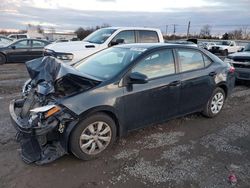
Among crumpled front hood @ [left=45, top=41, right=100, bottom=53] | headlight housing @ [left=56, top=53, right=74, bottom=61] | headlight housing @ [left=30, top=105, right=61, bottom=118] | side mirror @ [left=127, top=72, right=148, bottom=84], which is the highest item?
crumpled front hood @ [left=45, top=41, right=100, bottom=53]

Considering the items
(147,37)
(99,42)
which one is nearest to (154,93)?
(99,42)

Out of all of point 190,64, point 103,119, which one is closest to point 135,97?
point 103,119

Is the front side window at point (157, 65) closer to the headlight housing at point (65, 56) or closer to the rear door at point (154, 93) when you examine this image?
the rear door at point (154, 93)

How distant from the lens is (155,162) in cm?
375

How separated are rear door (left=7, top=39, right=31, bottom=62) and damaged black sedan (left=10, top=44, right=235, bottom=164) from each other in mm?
10362

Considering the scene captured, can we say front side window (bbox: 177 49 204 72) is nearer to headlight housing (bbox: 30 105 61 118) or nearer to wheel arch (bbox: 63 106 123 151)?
wheel arch (bbox: 63 106 123 151)

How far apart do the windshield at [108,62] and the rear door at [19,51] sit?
10.3 m

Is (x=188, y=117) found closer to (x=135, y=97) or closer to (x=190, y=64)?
(x=190, y=64)

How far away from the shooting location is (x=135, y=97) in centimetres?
407

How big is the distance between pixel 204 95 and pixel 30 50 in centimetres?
1145

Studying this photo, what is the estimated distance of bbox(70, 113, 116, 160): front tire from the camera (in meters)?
Result: 3.55

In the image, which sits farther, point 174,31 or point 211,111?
point 174,31

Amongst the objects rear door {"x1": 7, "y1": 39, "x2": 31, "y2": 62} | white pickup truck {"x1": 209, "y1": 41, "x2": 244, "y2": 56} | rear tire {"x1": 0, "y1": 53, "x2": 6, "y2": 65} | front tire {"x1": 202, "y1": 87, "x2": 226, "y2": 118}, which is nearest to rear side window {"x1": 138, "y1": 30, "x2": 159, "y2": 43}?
front tire {"x1": 202, "y1": 87, "x2": 226, "y2": 118}

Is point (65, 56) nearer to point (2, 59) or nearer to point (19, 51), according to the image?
point (19, 51)
